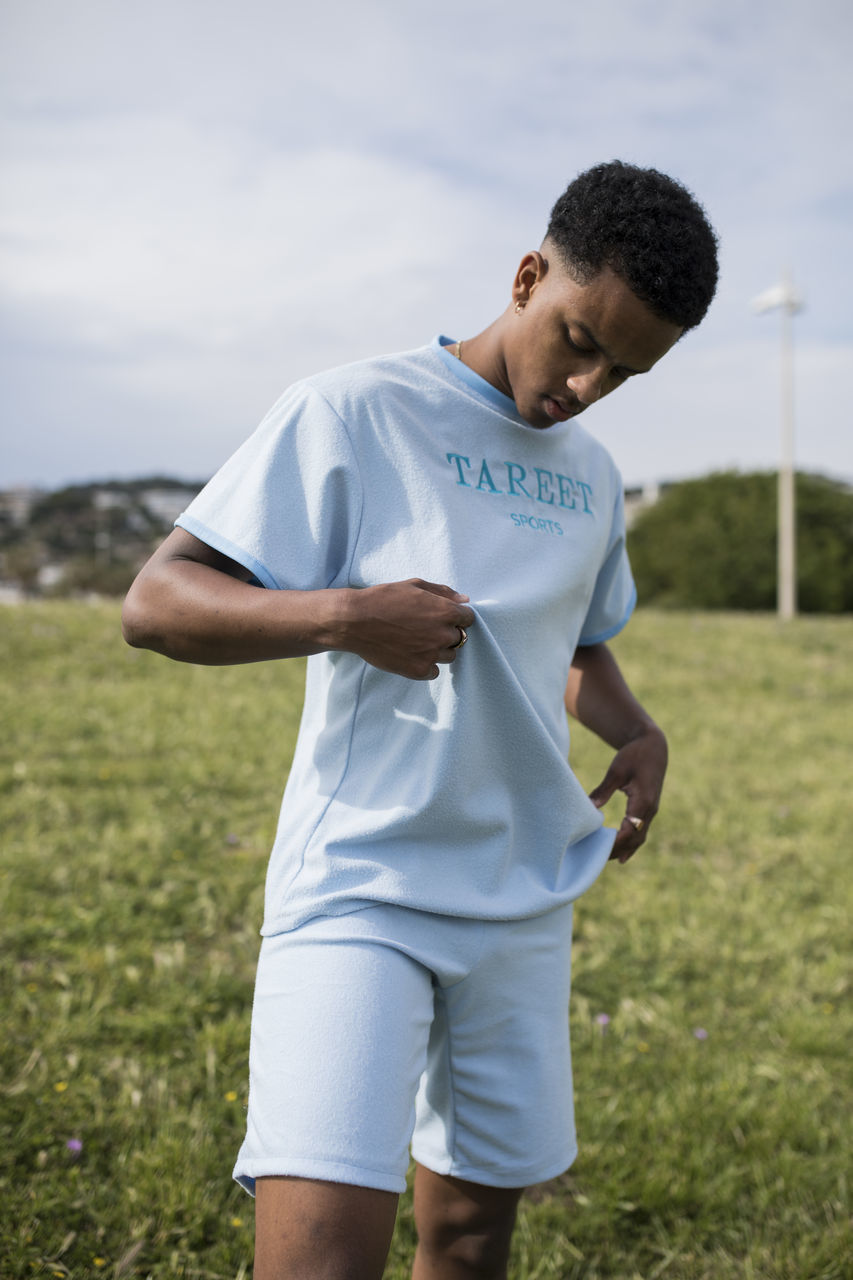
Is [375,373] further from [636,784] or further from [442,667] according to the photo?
[636,784]

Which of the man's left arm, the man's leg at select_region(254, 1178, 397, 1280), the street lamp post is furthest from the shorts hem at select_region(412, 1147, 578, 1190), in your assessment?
the street lamp post

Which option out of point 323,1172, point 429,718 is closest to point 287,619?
point 429,718

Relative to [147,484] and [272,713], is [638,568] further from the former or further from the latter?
[272,713]

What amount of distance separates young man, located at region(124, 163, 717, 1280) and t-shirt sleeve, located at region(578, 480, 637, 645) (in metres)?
0.22

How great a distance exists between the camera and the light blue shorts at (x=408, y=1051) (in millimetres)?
1413

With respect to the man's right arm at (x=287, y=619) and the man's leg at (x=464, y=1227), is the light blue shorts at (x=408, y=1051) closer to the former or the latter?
the man's leg at (x=464, y=1227)

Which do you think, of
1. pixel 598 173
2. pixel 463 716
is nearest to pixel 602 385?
pixel 598 173

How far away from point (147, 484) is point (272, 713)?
24942mm

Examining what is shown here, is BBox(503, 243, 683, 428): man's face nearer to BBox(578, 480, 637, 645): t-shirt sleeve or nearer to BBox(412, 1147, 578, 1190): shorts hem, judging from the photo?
BBox(578, 480, 637, 645): t-shirt sleeve

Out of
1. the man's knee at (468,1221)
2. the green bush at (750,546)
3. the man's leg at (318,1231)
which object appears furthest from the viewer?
the green bush at (750,546)

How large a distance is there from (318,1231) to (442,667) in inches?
29.8

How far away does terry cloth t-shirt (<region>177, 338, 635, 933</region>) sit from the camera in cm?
153

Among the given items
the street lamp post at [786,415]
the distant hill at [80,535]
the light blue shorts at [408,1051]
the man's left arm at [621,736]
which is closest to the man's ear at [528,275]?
the man's left arm at [621,736]

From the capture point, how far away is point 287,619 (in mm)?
1410
